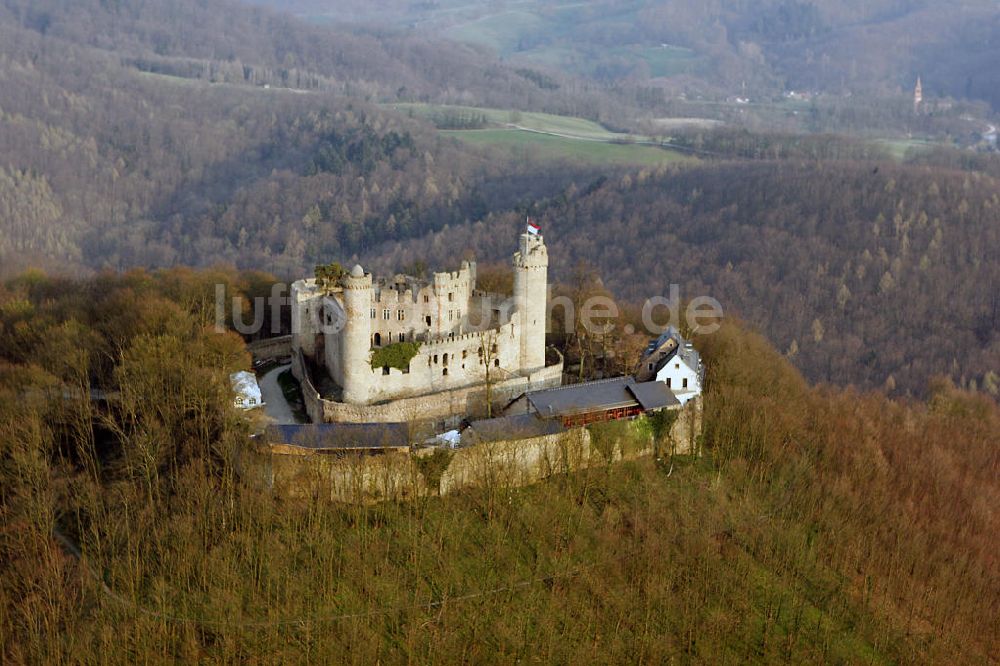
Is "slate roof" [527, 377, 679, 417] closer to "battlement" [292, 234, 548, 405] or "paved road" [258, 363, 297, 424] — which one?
"battlement" [292, 234, 548, 405]

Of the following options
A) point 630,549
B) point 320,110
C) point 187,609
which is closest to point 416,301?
point 630,549

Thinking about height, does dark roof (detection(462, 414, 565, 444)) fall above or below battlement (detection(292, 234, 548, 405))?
below

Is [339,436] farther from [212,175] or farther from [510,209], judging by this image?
[212,175]

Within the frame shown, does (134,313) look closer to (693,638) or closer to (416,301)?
(416,301)

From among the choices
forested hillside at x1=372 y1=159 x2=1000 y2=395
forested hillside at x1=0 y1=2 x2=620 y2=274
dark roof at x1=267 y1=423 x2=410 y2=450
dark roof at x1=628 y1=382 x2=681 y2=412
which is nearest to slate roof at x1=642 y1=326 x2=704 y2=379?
dark roof at x1=628 y1=382 x2=681 y2=412

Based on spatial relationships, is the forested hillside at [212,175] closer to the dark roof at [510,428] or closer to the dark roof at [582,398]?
the dark roof at [582,398]
